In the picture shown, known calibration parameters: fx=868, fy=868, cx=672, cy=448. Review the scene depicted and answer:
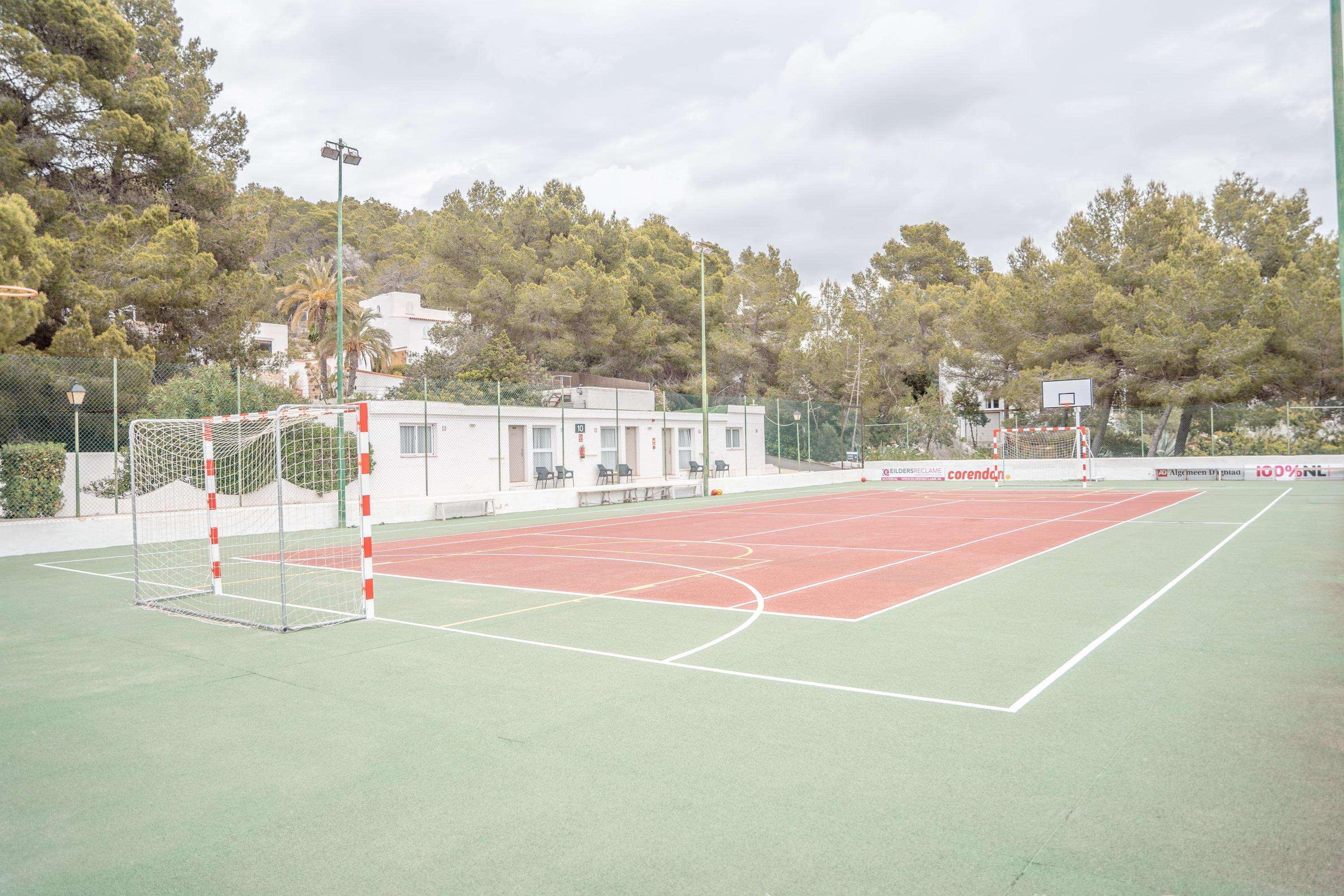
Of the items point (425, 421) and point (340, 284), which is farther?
point (425, 421)

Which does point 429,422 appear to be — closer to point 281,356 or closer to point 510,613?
point 510,613

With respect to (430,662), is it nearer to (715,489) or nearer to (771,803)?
(771,803)

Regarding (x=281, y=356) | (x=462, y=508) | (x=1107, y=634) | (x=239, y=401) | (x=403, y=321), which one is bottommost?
(x=1107, y=634)

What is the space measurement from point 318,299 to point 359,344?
4.78 meters

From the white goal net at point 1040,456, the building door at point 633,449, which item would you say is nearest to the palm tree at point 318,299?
the building door at point 633,449

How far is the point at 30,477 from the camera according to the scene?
16703 millimetres

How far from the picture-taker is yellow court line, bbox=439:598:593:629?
859 cm

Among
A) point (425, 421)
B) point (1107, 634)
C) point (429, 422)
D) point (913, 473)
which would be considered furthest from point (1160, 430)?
point (1107, 634)

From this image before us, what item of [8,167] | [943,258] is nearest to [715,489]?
[8,167]

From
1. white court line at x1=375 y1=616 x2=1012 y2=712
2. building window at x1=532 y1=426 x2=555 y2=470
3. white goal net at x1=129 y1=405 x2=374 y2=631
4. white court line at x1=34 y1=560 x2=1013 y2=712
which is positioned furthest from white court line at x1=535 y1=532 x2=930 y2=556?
building window at x1=532 y1=426 x2=555 y2=470

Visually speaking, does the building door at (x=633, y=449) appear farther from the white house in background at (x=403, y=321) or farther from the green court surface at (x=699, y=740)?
the white house in background at (x=403, y=321)

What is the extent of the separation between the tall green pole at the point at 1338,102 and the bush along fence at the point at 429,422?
1344cm

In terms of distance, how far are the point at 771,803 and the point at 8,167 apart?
26185mm

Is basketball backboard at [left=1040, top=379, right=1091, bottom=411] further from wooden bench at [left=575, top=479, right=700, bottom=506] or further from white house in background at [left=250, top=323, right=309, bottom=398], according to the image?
white house in background at [left=250, top=323, right=309, bottom=398]
